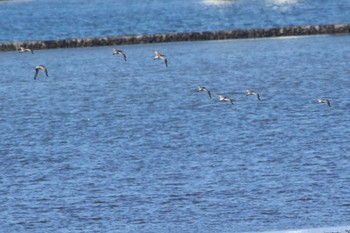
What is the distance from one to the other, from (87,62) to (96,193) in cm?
5334

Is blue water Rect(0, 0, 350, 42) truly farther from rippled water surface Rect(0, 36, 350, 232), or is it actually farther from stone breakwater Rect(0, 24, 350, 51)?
rippled water surface Rect(0, 36, 350, 232)

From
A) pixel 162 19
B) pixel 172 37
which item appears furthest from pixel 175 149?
pixel 162 19

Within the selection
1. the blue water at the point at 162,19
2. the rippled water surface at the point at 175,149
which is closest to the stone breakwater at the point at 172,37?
the rippled water surface at the point at 175,149

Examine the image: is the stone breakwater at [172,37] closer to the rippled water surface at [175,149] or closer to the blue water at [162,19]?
the rippled water surface at [175,149]

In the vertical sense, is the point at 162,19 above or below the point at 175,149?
below

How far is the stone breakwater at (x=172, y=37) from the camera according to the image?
328ft

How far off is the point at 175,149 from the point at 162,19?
124 metres

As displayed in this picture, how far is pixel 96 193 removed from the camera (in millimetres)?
32594

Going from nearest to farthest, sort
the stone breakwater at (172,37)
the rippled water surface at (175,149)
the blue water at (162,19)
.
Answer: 1. the rippled water surface at (175,149)
2. the stone breakwater at (172,37)
3. the blue water at (162,19)

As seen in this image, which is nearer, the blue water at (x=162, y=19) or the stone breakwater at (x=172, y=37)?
the stone breakwater at (x=172, y=37)

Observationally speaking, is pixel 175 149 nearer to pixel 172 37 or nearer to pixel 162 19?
pixel 172 37

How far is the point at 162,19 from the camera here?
6476 inches

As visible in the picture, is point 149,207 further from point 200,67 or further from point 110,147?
point 200,67

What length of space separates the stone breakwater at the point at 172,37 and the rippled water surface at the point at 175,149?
65.0ft
